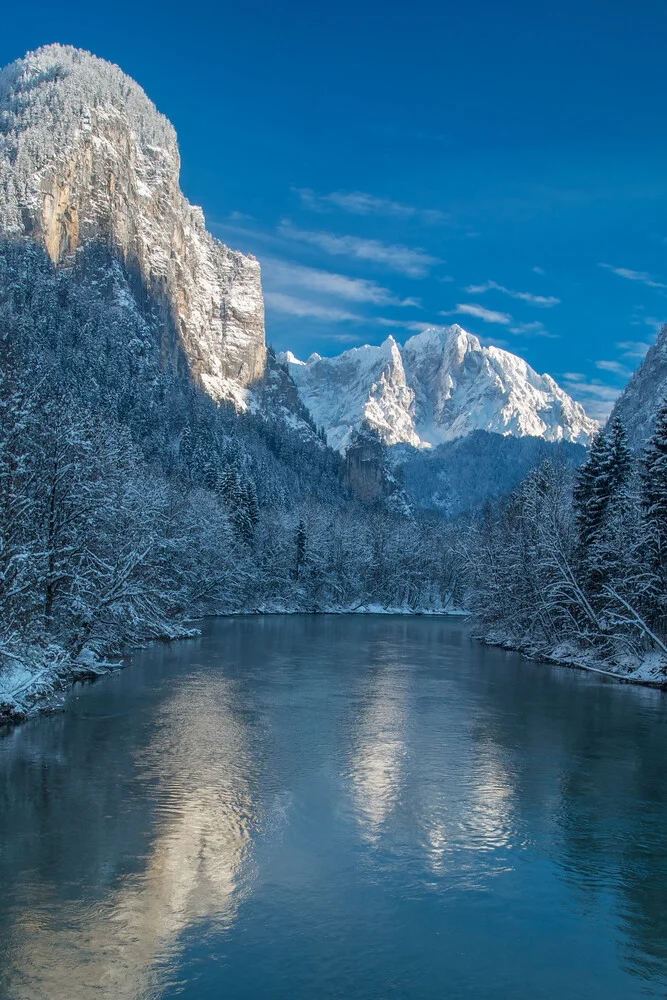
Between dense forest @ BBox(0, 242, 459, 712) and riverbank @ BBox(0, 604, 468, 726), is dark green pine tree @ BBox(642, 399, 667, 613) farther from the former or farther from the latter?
riverbank @ BBox(0, 604, 468, 726)

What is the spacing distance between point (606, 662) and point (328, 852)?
116 ft

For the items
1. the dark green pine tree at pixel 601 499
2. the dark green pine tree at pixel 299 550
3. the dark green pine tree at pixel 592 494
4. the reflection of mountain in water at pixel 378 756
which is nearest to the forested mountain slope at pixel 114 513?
the dark green pine tree at pixel 299 550

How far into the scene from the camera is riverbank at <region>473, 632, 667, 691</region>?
40531 mm

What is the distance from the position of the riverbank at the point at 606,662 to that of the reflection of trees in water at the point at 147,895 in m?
27.6

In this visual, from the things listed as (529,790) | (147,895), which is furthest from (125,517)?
(147,895)

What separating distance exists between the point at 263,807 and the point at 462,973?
7614mm

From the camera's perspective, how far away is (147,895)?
12.6 m

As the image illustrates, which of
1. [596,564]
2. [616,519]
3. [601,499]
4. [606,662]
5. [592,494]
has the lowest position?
[606,662]

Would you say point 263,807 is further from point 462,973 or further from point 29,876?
point 462,973

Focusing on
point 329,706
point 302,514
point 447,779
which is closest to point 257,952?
point 447,779

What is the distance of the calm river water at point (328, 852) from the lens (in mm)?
10609

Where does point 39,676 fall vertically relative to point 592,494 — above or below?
below

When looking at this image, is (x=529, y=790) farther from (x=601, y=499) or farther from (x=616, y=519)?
(x=601, y=499)

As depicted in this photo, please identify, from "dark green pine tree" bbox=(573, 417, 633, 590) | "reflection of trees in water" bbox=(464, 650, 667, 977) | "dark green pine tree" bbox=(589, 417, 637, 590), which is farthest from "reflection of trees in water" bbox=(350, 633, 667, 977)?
"dark green pine tree" bbox=(573, 417, 633, 590)
